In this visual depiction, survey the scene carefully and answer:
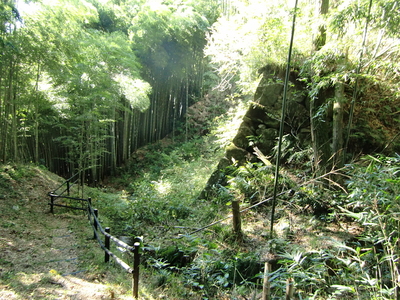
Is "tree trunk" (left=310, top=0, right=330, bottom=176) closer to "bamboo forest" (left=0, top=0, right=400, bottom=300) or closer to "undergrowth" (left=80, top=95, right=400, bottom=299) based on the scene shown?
"bamboo forest" (left=0, top=0, right=400, bottom=300)

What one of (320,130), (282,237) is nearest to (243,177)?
(282,237)

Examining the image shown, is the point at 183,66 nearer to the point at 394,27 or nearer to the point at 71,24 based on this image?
the point at 71,24

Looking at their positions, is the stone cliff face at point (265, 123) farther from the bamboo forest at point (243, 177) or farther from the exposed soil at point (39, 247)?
the exposed soil at point (39, 247)

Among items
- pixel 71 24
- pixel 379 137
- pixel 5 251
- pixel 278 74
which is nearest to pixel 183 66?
pixel 71 24

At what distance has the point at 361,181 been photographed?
2295mm

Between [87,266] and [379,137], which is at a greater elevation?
[379,137]

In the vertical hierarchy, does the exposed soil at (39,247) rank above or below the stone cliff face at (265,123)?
below

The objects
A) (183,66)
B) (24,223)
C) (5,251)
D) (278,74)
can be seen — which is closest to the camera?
(5,251)

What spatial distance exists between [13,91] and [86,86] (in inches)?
96.8

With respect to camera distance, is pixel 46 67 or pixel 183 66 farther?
pixel 183 66

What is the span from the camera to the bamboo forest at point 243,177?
2.41 m

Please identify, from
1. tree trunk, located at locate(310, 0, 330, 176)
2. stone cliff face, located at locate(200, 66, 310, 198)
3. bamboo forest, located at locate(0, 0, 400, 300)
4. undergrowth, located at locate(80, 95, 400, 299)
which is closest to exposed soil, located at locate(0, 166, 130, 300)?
bamboo forest, located at locate(0, 0, 400, 300)

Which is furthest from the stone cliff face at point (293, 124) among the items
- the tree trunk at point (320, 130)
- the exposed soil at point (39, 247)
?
the exposed soil at point (39, 247)

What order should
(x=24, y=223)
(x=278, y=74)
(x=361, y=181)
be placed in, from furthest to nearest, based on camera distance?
1. (x=278, y=74)
2. (x=24, y=223)
3. (x=361, y=181)
